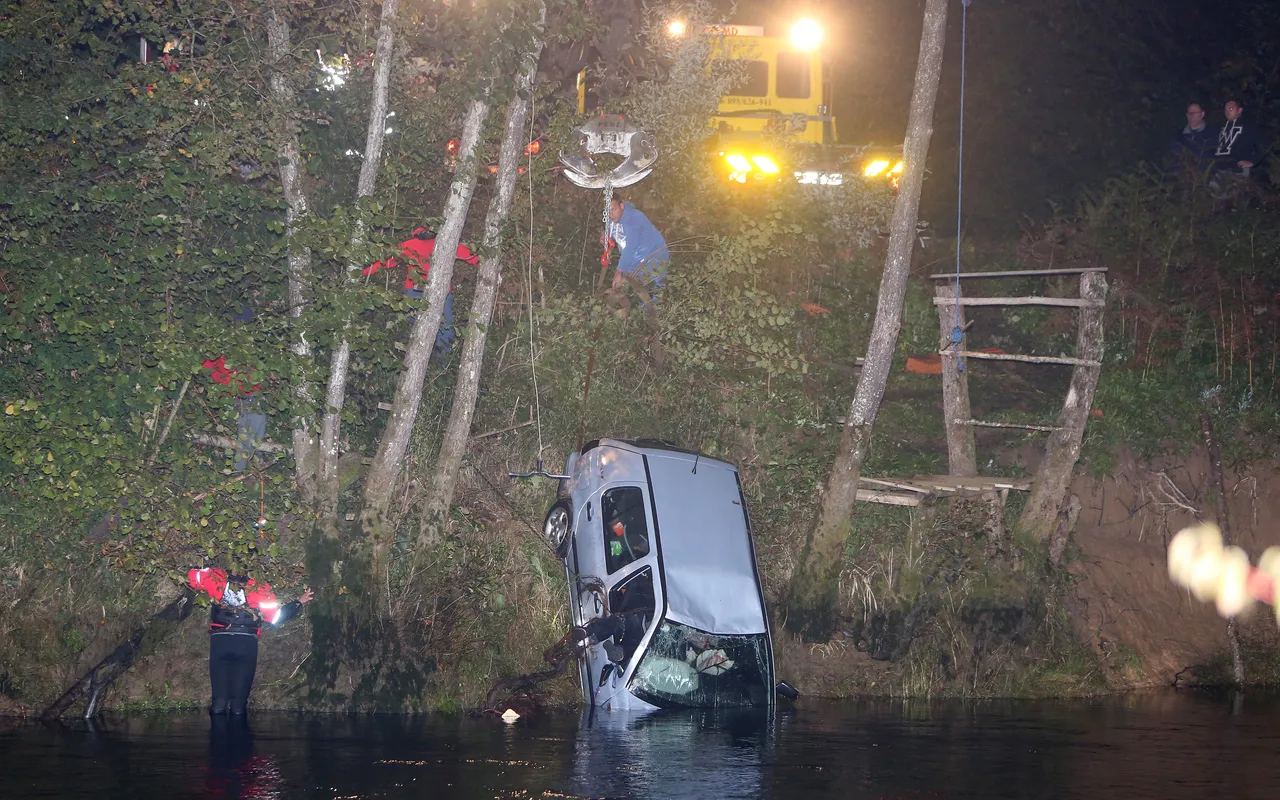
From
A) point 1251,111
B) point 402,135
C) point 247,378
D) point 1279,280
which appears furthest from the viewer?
point 1251,111

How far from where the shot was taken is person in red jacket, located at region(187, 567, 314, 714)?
11.7 m

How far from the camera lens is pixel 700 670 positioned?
1202 centimetres

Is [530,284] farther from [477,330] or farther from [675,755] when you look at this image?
[675,755]

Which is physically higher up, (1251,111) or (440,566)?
(1251,111)

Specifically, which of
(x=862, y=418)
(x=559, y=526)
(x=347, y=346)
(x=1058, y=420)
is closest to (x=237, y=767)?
(x=559, y=526)

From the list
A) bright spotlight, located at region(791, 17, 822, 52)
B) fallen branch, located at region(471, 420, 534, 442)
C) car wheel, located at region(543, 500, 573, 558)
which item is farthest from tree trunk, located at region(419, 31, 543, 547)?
bright spotlight, located at region(791, 17, 822, 52)

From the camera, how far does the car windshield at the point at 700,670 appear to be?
38.9 ft

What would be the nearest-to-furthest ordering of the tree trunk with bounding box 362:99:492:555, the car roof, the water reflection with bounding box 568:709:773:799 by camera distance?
the water reflection with bounding box 568:709:773:799 < the car roof < the tree trunk with bounding box 362:99:492:555

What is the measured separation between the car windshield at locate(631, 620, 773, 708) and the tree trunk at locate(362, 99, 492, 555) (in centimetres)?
330

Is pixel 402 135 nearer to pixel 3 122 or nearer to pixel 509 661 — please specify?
pixel 3 122

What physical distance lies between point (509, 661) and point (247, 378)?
12.8ft

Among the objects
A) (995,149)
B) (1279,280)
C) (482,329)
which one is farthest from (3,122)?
(995,149)

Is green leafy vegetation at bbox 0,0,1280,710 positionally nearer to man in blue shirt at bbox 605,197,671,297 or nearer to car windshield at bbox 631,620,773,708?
man in blue shirt at bbox 605,197,671,297

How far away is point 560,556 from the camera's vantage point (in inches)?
516
